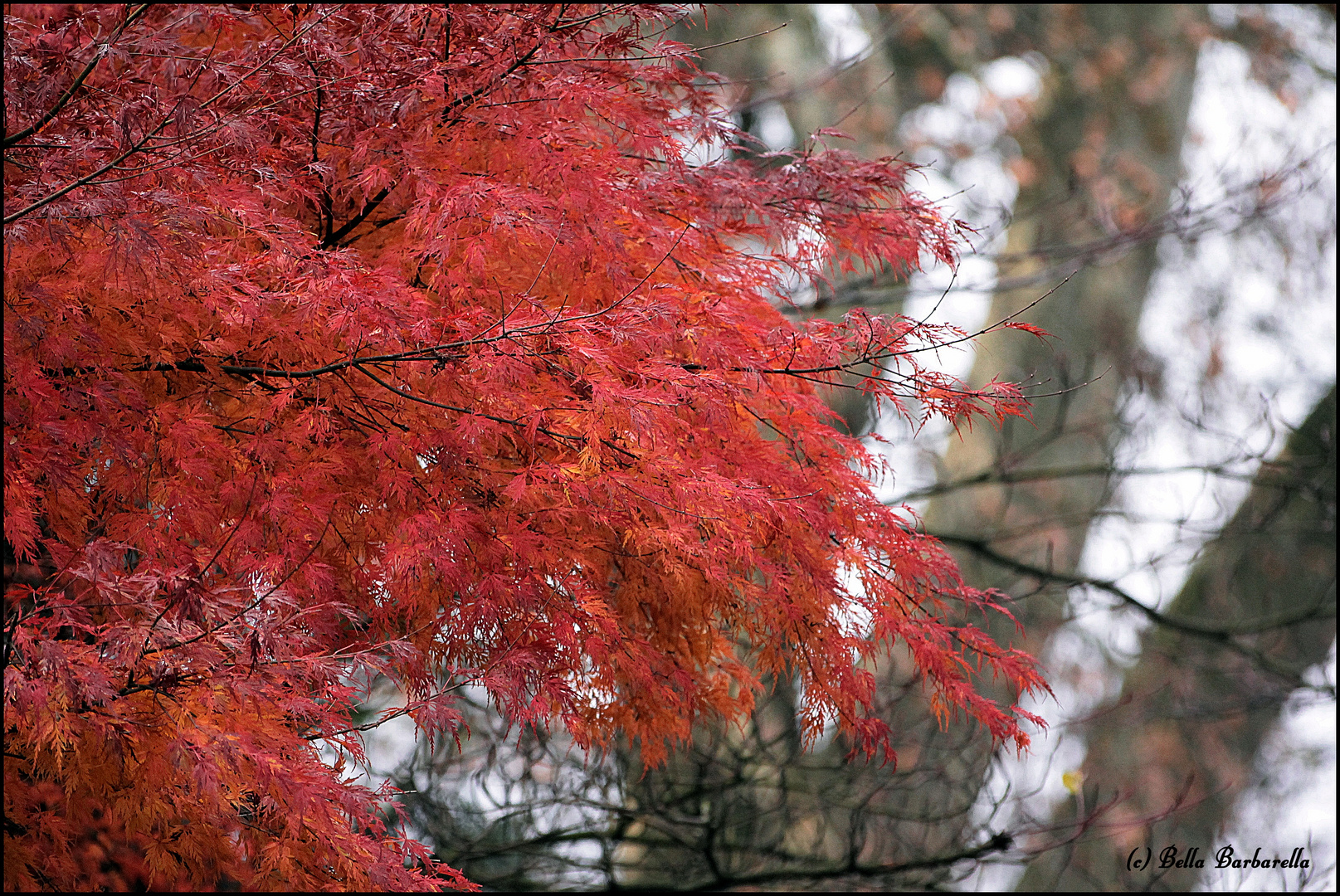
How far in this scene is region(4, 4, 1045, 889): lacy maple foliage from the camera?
7.77ft

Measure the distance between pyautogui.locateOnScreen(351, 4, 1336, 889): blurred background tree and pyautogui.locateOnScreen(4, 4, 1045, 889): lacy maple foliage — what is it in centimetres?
233

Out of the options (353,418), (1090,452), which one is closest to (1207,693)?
(1090,452)

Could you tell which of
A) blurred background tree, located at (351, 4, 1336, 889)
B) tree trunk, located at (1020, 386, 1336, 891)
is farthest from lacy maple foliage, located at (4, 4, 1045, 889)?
tree trunk, located at (1020, 386, 1336, 891)

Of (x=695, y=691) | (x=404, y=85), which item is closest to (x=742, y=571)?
(x=695, y=691)

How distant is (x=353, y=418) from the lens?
2795 millimetres

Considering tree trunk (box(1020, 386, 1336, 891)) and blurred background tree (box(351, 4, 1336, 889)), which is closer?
blurred background tree (box(351, 4, 1336, 889))

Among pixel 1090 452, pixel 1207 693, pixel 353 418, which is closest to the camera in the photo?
pixel 353 418

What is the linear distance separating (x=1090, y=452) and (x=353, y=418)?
24.1ft

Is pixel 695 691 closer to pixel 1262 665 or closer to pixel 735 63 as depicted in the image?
pixel 1262 665

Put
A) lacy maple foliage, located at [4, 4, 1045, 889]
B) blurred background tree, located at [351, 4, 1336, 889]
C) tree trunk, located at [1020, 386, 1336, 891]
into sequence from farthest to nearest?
tree trunk, located at [1020, 386, 1336, 891], blurred background tree, located at [351, 4, 1336, 889], lacy maple foliage, located at [4, 4, 1045, 889]

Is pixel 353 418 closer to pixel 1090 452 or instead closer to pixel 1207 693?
pixel 1090 452

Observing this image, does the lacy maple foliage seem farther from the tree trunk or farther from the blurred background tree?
the tree trunk

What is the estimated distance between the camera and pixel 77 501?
2.63 metres

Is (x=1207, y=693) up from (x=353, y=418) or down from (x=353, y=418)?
down
